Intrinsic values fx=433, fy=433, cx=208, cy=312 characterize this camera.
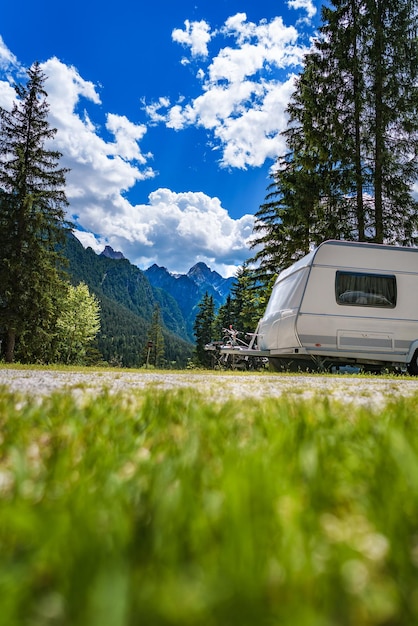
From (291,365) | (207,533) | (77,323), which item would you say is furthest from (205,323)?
(207,533)

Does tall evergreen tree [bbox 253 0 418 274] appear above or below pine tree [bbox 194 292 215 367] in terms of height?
above

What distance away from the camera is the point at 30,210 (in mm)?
22219

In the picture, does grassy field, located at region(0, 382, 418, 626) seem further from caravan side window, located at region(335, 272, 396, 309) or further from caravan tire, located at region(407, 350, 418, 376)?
caravan tire, located at region(407, 350, 418, 376)

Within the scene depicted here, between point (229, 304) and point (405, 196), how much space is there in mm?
41264

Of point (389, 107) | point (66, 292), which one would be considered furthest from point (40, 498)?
point (66, 292)

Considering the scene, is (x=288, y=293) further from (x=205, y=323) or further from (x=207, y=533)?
(x=205, y=323)

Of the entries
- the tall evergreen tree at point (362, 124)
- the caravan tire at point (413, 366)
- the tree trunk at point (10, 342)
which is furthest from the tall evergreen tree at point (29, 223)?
the caravan tire at point (413, 366)

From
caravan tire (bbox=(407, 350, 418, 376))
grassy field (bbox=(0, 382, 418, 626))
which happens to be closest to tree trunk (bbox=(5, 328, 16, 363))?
caravan tire (bbox=(407, 350, 418, 376))

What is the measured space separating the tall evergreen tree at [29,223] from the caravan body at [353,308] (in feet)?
49.6

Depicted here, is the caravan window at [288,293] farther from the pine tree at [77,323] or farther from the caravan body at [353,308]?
the pine tree at [77,323]

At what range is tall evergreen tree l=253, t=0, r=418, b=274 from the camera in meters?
17.0

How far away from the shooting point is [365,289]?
32.3ft

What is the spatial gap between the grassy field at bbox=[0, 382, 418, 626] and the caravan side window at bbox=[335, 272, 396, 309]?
847cm

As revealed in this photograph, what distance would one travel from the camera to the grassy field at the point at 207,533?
63cm
